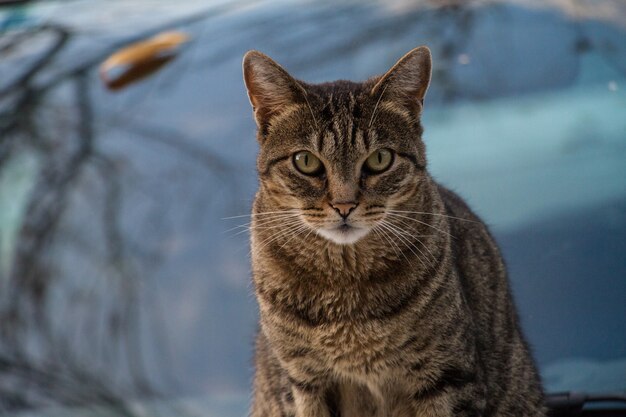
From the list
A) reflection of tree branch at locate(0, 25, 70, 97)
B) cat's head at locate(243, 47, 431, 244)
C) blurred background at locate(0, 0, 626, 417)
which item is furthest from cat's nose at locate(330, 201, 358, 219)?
reflection of tree branch at locate(0, 25, 70, 97)

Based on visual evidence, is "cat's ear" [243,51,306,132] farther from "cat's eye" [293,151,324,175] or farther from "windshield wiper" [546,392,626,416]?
"windshield wiper" [546,392,626,416]

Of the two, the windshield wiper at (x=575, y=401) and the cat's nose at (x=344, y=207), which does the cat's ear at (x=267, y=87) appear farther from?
the windshield wiper at (x=575, y=401)

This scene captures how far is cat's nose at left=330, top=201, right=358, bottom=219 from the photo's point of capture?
6.68 feet

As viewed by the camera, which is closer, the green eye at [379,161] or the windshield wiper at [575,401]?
the green eye at [379,161]

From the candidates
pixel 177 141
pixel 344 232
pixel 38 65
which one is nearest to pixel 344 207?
pixel 344 232

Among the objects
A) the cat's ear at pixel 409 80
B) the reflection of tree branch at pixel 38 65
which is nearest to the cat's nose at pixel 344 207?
the cat's ear at pixel 409 80

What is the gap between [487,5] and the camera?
310 cm

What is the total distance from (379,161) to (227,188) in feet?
2.85

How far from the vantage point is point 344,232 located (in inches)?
81.4

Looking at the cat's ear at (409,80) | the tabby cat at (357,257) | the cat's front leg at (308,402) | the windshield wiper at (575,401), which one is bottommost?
the windshield wiper at (575,401)

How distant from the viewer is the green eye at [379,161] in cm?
210

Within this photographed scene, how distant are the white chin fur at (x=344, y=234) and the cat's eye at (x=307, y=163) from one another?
0.12 meters

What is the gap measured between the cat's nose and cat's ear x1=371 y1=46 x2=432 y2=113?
0.83 feet

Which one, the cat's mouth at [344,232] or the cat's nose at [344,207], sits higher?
the cat's nose at [344,207]
